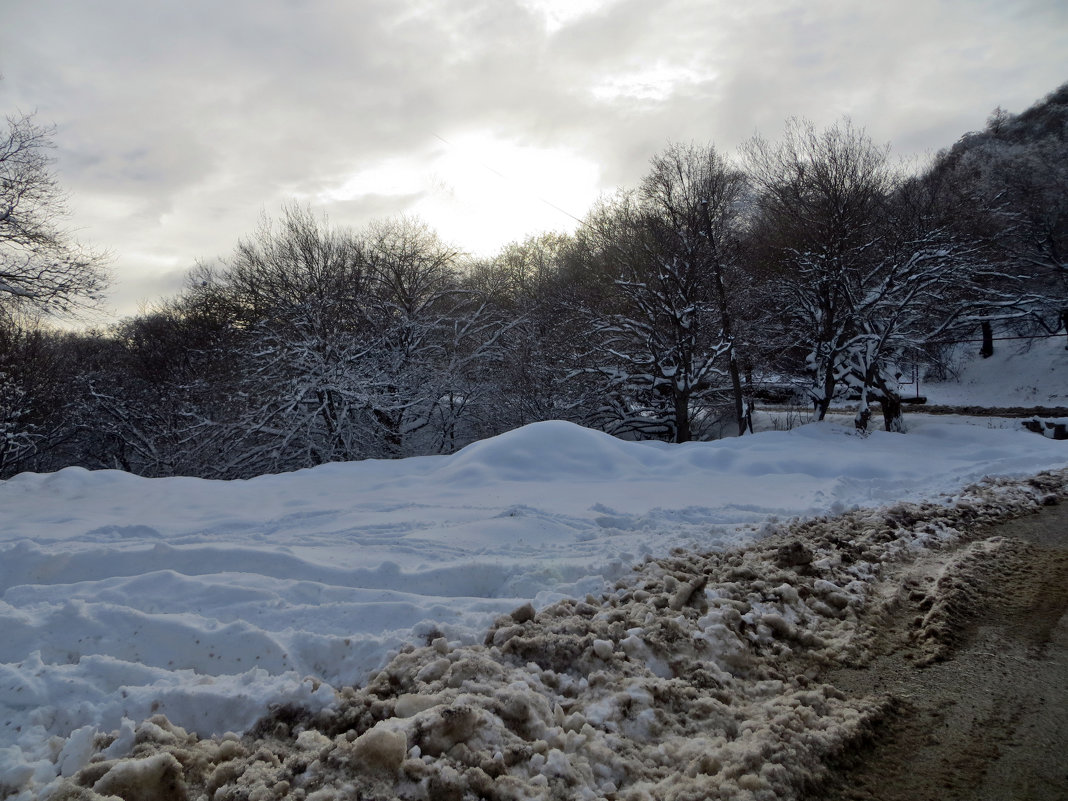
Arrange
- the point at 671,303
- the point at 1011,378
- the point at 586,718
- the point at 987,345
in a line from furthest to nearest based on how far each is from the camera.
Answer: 1. the point at 987,345
2. the point at 1011,378
3. the point at 671,303
4. the point at 586,718

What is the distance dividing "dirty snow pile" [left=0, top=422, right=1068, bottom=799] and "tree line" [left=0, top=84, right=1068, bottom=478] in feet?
32.7

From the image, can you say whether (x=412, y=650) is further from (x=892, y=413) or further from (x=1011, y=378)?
(x=1011, y=378)

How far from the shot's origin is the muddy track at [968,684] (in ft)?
7.89

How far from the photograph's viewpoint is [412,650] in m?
3.17

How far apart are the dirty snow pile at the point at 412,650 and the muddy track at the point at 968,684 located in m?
0.21

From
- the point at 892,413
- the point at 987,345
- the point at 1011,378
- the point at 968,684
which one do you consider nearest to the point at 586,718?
the point at 968,684

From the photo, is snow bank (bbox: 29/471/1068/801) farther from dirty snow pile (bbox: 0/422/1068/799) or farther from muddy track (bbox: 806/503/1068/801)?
muddy track (bbox: 806/503/1068/801)

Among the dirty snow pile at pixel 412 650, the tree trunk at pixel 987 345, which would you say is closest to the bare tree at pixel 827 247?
the dirty snow pile at pixel 412 650

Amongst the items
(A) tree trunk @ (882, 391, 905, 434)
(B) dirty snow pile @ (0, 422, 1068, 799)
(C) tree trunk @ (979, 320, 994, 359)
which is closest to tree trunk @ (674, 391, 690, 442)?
(A) tree trunk @ (882, 391, 905, 434)

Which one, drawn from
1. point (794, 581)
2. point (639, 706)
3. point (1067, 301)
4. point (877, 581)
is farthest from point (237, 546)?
point (1067, 301)

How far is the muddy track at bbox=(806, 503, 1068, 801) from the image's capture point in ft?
7.89

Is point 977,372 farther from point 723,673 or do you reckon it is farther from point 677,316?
point 723,673

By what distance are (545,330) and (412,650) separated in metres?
17.6

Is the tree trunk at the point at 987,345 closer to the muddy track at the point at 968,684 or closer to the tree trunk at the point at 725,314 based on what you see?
the tree trunk at the point at 725,314
